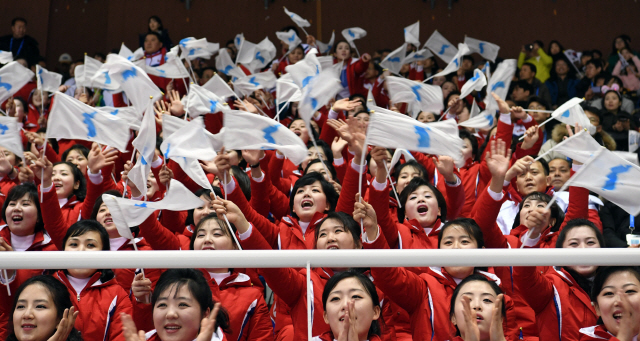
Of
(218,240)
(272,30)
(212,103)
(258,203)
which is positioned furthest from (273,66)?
(218,240)

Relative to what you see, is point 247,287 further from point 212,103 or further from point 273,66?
point 273,66

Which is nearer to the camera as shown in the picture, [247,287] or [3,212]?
[247,287]

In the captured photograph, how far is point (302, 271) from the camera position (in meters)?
3.33

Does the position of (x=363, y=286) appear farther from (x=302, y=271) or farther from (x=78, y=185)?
(x=78, y=185)

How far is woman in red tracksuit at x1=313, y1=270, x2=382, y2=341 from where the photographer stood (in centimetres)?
272

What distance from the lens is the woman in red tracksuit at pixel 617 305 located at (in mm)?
2637

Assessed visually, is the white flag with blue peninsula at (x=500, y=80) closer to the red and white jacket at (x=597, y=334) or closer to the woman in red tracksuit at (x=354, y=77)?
the woman in red tracksuit at (x=354, y=77)

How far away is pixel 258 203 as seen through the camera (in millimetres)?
4312

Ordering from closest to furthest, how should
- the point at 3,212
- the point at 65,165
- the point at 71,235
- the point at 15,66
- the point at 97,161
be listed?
the point at 71,235
the point at 3,212
the point at 97,161
the point at 65,165
the point at 15,66

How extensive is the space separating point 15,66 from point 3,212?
141 cm

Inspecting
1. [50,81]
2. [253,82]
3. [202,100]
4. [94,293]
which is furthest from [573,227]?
[50,81]

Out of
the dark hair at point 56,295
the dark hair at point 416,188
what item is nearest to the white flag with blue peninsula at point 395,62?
the dark hair at point 416,188

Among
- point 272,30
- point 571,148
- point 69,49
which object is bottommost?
point 69,49

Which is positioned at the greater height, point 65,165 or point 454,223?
point 454,223
